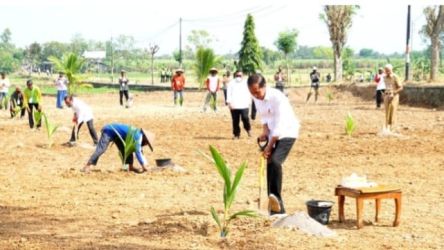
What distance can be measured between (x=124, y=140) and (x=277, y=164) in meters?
4.13

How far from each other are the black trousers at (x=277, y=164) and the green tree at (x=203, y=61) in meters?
27.5

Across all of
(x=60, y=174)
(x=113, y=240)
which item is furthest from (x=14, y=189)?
(x=113, y=240)

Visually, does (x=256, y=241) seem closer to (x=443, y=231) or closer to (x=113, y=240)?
(x=113, y=240)

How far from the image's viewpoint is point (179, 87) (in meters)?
26.3

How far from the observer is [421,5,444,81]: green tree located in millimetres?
33219

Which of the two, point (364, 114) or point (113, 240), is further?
point (364, 114)

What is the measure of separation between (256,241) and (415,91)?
24004 millimetres

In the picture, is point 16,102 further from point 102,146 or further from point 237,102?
point 102,146

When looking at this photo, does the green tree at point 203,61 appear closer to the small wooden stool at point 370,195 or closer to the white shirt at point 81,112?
A: the white shirt at point 81,112

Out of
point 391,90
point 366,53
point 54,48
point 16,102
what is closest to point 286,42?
point 16,102

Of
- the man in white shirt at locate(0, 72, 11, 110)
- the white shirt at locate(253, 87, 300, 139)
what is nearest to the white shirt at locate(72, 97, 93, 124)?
the white shirt at locate(253, 87, 300, 139)

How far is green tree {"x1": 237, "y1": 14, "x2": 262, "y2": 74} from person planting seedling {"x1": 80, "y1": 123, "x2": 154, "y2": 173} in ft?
115

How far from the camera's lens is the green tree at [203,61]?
34.7 m

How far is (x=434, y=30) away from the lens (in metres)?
35.6
